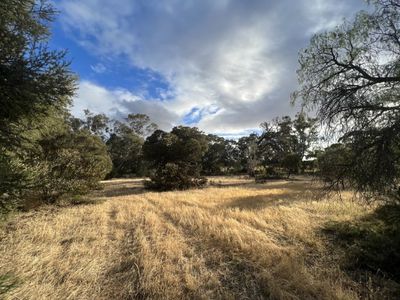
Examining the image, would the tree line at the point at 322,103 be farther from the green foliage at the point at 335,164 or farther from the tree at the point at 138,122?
the tree at the point at 138,122

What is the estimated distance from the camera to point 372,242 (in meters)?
6.38

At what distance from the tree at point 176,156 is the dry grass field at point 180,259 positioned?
1368 cm

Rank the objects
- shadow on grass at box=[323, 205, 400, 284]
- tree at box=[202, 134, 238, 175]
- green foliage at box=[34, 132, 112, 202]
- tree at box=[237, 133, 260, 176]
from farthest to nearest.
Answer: tree at box=[202, 134, 238, 175] < tree at box=[237, 133, 260, 176] < green foliage at box=[34, 132, 112, 202] < shadow on grass at box=[323, 205, 400, 284]

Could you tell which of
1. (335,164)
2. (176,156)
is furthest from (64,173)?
(176,156)

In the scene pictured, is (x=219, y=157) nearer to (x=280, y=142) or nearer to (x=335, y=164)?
(x=280, y=142)

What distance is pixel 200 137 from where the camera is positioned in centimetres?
3406

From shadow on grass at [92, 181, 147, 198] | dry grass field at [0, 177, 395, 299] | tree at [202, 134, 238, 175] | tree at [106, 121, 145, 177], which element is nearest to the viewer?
dry grass field at [0, 177, 395, 299]

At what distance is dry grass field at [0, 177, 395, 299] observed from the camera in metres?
4.39

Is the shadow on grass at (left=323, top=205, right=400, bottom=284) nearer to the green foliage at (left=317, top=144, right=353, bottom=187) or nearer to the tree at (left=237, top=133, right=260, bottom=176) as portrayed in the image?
the green foliage at (left=317, top=144, right=353, bottom=187)

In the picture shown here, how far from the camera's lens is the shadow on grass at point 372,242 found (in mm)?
5465

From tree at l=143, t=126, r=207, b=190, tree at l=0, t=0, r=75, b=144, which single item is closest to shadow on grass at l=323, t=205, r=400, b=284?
tree at l=0, t=0, r=75, b=144

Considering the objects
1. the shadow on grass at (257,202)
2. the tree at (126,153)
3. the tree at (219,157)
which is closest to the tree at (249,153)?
the tree at (219,157)

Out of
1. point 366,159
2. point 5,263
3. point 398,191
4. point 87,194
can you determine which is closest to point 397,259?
point 398,191

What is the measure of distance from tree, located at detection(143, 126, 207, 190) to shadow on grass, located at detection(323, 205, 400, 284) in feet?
53.7
